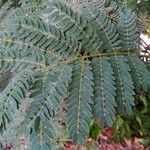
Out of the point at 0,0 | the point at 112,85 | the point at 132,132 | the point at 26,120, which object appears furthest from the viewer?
the point at 132,132

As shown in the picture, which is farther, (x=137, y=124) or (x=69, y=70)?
(x=137, y=124)

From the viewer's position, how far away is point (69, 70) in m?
1.19

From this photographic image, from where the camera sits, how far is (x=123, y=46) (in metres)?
1.38

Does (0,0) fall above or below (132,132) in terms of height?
above

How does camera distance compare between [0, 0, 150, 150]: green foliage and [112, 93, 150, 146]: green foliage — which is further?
[112, 93, 150, 146]: green foliage

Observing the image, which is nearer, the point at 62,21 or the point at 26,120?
the point at 26,120

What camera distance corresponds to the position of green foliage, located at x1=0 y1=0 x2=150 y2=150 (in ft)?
3.61

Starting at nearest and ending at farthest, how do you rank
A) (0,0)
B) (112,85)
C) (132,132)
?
(112,85) < (0,0) < (132,132)

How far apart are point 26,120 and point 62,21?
39 cm

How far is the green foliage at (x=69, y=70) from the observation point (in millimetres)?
1101

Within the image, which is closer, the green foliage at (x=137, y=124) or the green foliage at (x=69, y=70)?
the green foliage at (x=69, y=70)

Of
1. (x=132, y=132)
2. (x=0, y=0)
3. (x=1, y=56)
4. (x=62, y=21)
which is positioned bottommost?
(x=132, y=132)

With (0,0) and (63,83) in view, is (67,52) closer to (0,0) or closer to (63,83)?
(63,83)

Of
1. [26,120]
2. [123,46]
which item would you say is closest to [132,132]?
[123,46]
